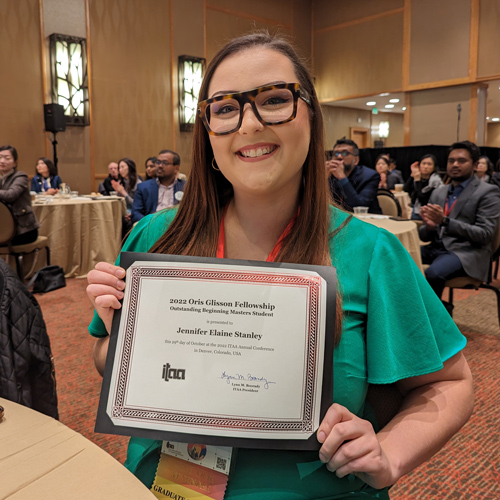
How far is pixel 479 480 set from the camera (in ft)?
6.50

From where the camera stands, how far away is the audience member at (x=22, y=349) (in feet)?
4.38

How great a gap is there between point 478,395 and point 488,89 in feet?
33.9

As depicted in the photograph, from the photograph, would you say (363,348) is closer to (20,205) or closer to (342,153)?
(342,153)

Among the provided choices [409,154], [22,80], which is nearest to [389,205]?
[22,80]

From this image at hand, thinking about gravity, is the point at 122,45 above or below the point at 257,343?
above

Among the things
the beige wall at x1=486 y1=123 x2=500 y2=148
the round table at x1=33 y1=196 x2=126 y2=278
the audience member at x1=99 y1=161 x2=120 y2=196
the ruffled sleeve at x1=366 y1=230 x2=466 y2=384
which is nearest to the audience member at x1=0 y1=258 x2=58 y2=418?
the ruffled sleeve at x1=366 y1=230 x2=466 y2=384

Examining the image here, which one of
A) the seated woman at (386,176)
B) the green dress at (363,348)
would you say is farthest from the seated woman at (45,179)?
the green dress at (363,348)

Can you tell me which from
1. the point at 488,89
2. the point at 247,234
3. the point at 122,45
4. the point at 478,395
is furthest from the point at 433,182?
the point at 247,234

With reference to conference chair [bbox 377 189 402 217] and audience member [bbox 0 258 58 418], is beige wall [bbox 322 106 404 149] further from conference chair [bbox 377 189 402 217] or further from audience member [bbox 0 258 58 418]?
audience member [bbox 0 258 58 418]

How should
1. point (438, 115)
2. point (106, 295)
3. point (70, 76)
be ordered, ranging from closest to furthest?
1. point (106, 295)
2. point (70, 76)
3. point (438, 115)

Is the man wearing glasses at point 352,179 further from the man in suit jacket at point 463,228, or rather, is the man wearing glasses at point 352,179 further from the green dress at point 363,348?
the green dress at point 363,348

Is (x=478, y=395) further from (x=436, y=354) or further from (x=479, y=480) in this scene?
(x=436, y=354)

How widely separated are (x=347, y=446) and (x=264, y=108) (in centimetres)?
61

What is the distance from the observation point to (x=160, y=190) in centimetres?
525
